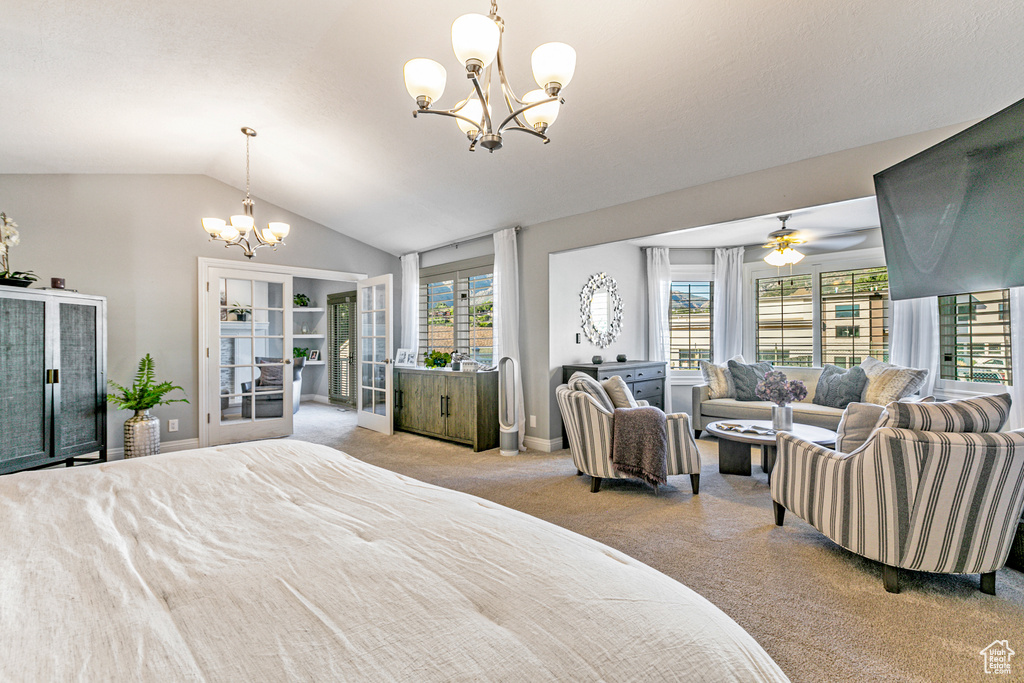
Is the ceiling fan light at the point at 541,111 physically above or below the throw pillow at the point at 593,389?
above

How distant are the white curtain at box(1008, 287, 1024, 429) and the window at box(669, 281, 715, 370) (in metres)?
3.11

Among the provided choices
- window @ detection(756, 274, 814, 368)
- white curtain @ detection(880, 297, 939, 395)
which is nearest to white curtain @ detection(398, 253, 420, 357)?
window @ detection(756, 274, 814, 368)

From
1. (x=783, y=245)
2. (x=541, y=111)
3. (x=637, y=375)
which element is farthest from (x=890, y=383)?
(x=541, y=111)

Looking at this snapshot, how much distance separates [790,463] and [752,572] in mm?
700

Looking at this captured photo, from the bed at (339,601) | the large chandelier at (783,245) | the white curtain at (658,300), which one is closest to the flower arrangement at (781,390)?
the large chandelier at (783,245)

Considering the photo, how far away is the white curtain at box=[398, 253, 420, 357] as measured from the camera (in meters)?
6.22

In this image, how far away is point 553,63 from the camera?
1734 mm

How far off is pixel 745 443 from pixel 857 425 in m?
1.24

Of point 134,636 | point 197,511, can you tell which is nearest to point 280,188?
point 197,511

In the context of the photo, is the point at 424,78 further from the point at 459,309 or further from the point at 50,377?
the point at 459,309

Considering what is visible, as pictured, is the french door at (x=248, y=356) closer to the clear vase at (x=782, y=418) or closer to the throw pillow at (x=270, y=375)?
the throw pillow at (x=270, y=375)

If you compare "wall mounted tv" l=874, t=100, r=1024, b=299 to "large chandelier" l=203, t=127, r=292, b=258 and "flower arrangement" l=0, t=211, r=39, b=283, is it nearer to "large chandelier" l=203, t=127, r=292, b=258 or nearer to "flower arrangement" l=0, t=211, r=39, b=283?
"large chandelier" l=203, t=127, r=292, b=258

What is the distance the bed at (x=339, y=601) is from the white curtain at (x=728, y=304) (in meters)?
5.55

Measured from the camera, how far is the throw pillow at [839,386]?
15.1 feet
